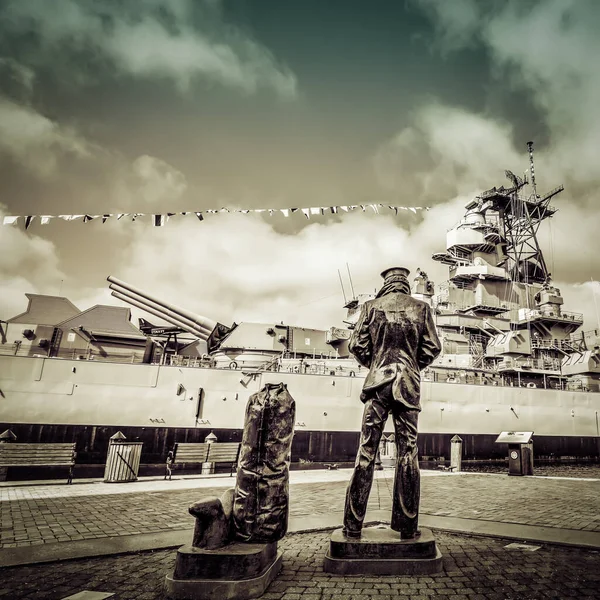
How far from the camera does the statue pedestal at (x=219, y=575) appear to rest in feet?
8.20

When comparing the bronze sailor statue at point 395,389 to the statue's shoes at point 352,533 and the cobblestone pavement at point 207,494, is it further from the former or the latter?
the cobblestone pavement at point 207,494

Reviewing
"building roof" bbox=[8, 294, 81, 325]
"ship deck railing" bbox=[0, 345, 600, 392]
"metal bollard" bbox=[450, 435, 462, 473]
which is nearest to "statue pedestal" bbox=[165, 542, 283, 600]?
"metal bollard" bbox=[450, 435, 462, 473]

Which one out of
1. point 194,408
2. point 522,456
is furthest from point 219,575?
point 194,408

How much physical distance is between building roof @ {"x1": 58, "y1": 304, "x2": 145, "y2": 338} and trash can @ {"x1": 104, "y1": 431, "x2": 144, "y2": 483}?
13059 millimetres

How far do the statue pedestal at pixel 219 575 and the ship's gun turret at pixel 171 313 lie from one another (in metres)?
21.9

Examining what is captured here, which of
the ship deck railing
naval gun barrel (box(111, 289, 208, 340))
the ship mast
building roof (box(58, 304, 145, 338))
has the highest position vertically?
the ship mast

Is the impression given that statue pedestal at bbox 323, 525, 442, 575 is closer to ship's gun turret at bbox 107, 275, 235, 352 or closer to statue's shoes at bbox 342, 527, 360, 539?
statue's shoes at bbox 342, 527, 360, 539

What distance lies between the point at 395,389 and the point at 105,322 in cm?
2126

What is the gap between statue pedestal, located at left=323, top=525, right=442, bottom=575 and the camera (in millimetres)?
2947

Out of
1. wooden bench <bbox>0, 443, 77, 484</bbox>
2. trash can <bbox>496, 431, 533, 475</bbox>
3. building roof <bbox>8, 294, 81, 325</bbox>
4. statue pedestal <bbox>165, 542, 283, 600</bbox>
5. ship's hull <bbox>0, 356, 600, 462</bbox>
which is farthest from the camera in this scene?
building roof <bbox>8, 294, 81, 325</bbox>

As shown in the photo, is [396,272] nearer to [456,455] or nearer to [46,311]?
[456,455]

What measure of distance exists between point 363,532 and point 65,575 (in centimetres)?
238

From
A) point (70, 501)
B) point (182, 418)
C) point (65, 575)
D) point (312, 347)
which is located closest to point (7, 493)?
point (70, 501)

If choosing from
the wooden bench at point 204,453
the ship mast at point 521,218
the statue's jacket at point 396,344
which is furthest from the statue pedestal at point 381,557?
the ship mast at point 521,218
